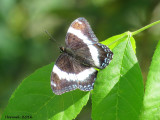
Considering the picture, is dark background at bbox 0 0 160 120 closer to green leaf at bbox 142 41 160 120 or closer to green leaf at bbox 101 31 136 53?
green leaf at bbox 101 31 136 53

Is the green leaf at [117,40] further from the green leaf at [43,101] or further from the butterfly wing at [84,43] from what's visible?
the green leaf at [43,101]

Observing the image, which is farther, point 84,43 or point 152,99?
point 84,43

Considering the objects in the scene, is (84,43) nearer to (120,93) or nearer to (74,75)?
(74,75)

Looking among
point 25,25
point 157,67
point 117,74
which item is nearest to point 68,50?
point 117,74

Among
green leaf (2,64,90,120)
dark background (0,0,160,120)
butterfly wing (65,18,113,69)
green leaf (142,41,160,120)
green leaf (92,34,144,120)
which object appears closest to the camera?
green leaf (142,41,160,120)

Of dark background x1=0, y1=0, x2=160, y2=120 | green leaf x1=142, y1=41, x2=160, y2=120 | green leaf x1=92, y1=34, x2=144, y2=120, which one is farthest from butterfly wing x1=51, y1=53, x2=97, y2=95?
dark background x1=0, y1=0, x2=160, y2=120

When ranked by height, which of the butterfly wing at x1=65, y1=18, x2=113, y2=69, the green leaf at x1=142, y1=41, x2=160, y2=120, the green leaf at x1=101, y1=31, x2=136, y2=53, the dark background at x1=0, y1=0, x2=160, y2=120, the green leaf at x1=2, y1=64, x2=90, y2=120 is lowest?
the green leaf at x1=142, y1=41, x2=160, y2=120

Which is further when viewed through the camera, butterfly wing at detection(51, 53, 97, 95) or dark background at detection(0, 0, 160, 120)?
dark background at detection(0, 0, 160, 120)

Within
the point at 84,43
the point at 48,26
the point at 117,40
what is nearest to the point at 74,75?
the point at 84,43
